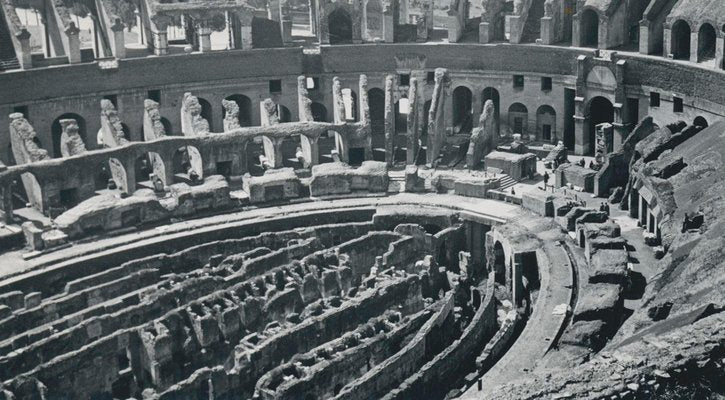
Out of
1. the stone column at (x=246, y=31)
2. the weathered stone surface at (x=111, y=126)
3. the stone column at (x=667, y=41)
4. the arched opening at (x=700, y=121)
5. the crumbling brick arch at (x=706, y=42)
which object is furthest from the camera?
the stone column at (x=246, y=31)

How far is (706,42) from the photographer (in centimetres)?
6306

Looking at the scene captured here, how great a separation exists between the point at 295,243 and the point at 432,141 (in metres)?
12.0

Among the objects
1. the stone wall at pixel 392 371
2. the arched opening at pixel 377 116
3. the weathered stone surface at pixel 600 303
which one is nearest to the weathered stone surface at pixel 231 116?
the arched opening at pixel 377 116

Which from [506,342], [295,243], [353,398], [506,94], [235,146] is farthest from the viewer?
[506,94]

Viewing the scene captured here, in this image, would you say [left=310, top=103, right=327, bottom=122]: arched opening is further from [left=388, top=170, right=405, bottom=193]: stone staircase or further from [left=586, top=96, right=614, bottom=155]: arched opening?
[left=586, top=96, right=614, bottom=155]: arched opening

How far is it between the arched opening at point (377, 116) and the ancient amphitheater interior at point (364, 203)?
0.18 metres

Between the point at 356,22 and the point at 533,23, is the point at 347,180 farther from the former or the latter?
the point at 533,23

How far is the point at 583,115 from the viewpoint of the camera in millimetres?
66812

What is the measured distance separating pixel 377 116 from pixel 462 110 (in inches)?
194

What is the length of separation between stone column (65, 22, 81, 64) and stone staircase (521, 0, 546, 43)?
24.4m

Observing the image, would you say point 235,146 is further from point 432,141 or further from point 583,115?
point 583,115

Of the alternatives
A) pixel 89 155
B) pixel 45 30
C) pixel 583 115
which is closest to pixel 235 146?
pixel 89 155

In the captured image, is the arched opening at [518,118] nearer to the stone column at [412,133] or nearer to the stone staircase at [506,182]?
the stone column at [412,133]

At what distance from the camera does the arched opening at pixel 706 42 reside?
62.6m
